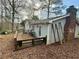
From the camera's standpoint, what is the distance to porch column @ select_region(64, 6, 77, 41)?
387 inches

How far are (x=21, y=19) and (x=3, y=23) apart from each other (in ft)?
6.62

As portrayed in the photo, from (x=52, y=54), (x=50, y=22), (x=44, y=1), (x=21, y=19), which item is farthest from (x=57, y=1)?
(x=52, y=54)

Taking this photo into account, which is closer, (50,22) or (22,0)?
(50,22)

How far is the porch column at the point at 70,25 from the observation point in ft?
32.2

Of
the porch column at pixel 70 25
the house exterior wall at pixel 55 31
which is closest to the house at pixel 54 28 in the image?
the house exterior wall at pixel 55 31

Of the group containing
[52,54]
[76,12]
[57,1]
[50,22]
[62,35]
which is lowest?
[52,54]

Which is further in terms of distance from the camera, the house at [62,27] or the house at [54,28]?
the house at [54,28]

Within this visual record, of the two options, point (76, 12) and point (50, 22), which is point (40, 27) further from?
point (76, 12)

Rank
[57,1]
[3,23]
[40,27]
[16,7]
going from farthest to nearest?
[3,23], [16,7], [40,27], [57,1]

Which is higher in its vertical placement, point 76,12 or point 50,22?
point 76,12

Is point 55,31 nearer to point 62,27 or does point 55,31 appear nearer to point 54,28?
point 54,28

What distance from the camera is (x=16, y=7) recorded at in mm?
13203

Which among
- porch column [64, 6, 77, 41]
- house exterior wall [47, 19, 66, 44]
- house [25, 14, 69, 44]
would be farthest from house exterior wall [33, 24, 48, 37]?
porch column [64, 6, 77, 41]

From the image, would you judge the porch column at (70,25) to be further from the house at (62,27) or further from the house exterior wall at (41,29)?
the house exterior wall at (41,29)
